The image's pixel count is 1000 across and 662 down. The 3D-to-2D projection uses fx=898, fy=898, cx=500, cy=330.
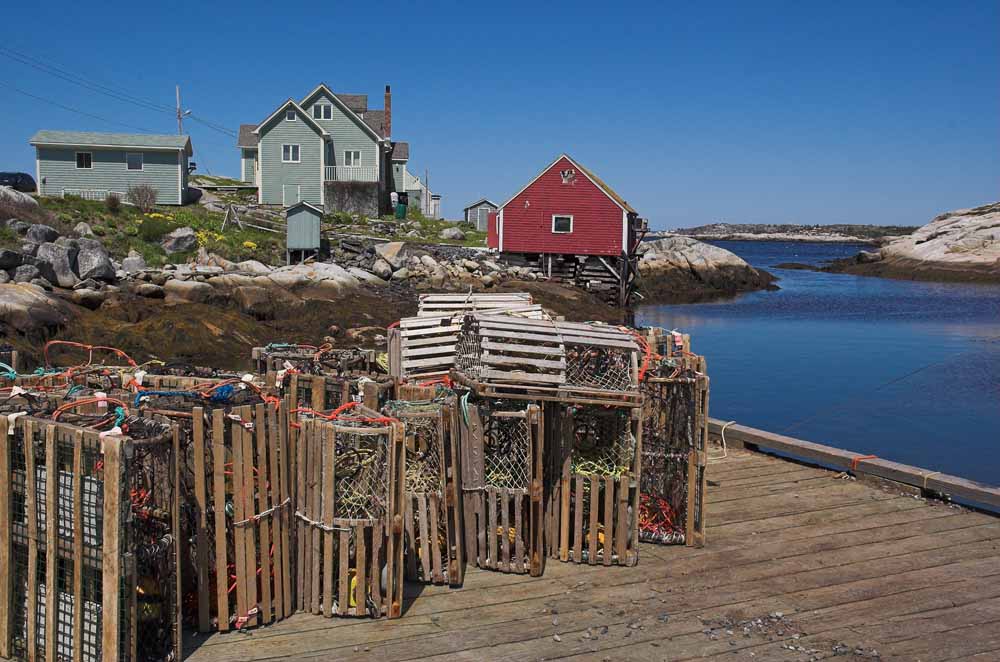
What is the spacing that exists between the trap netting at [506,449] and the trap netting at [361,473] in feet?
3.50

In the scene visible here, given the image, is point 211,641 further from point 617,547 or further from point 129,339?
point 129,339

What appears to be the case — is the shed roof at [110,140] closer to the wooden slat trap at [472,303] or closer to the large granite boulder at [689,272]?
the large granite boulder at [689,272]

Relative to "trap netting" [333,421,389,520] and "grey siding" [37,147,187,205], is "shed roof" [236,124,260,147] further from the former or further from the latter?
"trap netting" [333,421,389,520]

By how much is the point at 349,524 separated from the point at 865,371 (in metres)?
24.6

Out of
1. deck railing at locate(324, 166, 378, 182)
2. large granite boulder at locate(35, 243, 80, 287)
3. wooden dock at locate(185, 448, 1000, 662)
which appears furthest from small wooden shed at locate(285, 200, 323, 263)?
wooden dock at locate(185, 448, 1000, 662)

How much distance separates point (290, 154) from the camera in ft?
159

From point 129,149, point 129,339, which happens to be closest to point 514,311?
point 129,339

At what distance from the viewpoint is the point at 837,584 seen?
6.52 meters

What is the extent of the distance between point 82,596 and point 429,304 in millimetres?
5380

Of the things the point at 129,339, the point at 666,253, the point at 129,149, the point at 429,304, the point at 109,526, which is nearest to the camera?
the point at 109,526

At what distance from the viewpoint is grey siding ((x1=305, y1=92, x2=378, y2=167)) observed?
5050 cm

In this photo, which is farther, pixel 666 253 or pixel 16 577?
pixel 666 253

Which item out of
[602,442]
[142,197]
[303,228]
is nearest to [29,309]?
[303,228]

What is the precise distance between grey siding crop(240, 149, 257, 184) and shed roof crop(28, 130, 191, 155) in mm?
11690
